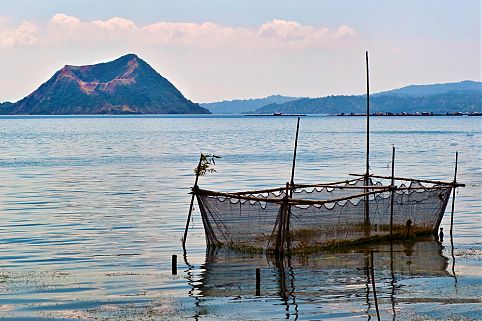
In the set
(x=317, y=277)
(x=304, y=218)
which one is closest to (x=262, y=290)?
(x=317, y=277)

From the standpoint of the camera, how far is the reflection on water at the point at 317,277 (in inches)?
661

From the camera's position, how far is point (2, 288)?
60.5 feet

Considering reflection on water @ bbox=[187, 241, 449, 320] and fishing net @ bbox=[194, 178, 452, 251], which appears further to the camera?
fishing net @ bbox=[194, 178, 452, 251]

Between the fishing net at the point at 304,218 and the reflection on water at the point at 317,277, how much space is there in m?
0.37

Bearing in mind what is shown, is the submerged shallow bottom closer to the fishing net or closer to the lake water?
the lake water

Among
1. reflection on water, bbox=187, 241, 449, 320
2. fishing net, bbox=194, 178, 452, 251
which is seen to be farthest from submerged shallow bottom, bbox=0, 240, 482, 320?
fishing net, bbox=194, 178, 452, 251

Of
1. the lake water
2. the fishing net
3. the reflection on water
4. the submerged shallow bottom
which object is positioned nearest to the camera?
the submerged shallow bottom

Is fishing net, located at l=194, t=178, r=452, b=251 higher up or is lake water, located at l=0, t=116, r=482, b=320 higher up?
fishing net, located at l=194, t=178, r=452, b=251

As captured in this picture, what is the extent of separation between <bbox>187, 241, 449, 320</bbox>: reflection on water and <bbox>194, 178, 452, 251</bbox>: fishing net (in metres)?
0.37

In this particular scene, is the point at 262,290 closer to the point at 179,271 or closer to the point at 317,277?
the point at 317,277

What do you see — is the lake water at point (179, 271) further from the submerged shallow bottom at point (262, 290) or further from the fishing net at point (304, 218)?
the fishing net at point (304, 218)

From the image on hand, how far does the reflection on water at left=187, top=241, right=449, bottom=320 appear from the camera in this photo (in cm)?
1678

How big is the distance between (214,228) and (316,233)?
253 centimetres

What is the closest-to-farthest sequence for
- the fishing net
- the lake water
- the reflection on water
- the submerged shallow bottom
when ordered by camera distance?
the submerged shallow bottom
the lake water
the reflection on water
the fishing net
